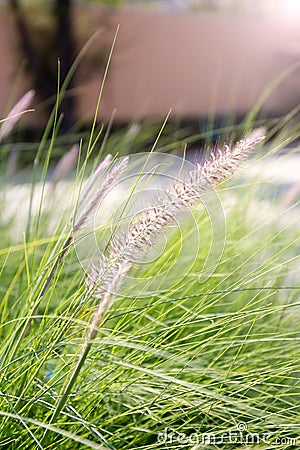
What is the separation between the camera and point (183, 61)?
25.3 ft

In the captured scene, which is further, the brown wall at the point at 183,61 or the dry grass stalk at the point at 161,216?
the brown wall at the point at 183,61

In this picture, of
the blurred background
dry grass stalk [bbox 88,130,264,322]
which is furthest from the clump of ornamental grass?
the blurred background

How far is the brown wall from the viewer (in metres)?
7.20

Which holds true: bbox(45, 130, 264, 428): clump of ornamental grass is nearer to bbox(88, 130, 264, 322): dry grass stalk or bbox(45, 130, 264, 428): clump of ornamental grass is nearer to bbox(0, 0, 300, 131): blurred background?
bbox(88, 130, 264, 322): dry grass stalk

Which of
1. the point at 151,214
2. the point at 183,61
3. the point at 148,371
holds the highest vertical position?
the point at 151,214

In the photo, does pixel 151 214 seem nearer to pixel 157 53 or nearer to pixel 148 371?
pixel 148 371

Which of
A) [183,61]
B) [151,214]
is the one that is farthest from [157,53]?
[151,214]

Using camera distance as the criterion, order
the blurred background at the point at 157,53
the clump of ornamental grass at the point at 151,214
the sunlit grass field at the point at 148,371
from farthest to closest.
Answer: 1. the blurred background at the point at 157,53
2. the sunlit grass field at the point at 148,371
3. the clump of ornamental grass at the point at 151,214

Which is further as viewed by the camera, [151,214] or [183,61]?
[183,61]

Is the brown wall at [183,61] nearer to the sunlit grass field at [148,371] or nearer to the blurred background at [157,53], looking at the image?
the blurred background at [157,53]

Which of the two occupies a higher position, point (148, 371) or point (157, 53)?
point (148, 371)

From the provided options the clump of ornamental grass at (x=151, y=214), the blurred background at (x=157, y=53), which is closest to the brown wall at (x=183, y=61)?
the blurred background at (x=157, y=53)

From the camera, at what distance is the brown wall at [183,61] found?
7199mm

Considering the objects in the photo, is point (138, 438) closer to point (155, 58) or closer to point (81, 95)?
point (81, 95)
